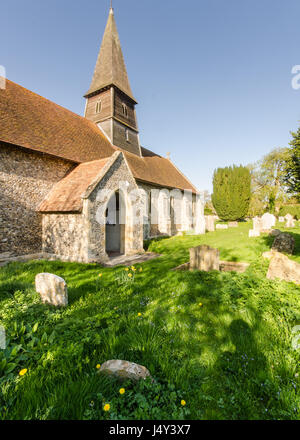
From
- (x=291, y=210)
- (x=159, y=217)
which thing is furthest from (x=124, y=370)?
(x=291, y=210)

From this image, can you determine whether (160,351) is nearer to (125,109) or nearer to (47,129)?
(47,129)

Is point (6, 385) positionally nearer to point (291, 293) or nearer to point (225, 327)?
point (225, 327)

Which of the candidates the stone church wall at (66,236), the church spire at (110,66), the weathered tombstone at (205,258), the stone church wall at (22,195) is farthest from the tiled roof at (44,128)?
the weathered tombstone at (205,258)

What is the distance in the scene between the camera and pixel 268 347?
266 centimetres

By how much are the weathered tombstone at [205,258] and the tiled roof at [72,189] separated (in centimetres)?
499

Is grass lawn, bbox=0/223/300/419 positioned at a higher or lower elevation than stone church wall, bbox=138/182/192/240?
lower

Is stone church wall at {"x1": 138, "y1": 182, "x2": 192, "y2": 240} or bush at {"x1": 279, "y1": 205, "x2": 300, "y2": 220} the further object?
bush at {"x1": 279, "y1": 205, "x2": 300, "y2": 220}

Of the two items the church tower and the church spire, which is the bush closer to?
the church tower

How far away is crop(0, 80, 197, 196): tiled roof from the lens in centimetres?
882

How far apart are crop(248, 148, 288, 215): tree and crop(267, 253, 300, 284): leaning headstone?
29680 millimetres

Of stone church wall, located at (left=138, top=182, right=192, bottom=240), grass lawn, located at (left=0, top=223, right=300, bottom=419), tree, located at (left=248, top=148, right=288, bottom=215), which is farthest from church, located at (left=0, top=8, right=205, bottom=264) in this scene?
tree, located at (left=248, top=148, right=288, bottom=215)

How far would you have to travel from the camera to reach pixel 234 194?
91.3 feet

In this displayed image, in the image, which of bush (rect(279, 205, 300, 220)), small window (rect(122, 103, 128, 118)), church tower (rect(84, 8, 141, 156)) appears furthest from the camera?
bush (rect(279, 205, 300, 220))

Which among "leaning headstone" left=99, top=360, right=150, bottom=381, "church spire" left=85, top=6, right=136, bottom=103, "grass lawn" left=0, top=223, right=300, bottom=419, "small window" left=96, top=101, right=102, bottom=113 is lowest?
"grass lawn" left=0, top=223, right=300, bottom=419
